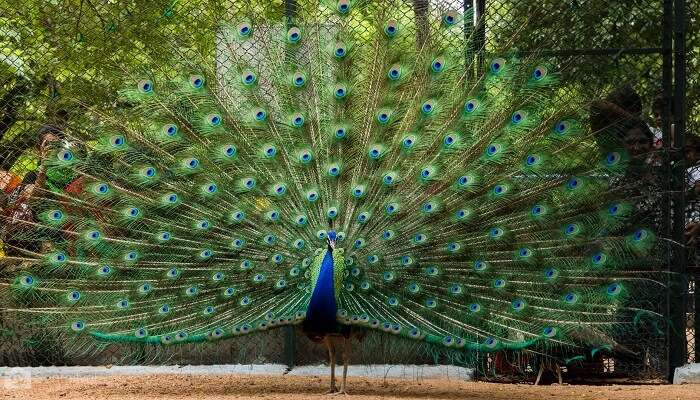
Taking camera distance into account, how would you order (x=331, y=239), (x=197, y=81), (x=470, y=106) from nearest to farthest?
(x=331, y=239) < (x=470, y=106) < (x=197, y=81)

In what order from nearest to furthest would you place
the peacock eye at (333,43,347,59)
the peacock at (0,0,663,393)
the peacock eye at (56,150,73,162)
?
the peacock at (0,0,663,393) → the peacock eye at (333,43,347,59) → the peacock eye at (56,150,73,162)

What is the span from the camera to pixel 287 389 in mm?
7043

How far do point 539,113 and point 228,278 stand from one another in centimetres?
240

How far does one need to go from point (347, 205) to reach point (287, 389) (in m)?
1.49

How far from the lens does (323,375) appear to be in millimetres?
7766

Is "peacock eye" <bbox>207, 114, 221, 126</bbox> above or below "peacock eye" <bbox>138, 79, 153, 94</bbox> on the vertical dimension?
below

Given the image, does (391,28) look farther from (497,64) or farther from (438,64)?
(497,64)

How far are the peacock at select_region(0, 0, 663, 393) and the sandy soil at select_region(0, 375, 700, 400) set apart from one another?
0.41 m

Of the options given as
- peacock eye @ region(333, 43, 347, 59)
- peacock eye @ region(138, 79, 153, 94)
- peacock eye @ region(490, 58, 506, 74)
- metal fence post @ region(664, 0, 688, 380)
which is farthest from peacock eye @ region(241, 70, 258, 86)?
metal fence post @ region(664, 0, 688, 380)

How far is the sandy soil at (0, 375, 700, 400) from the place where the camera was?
6723mm

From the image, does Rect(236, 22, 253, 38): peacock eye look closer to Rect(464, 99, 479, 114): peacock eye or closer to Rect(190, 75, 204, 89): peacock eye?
Rect(190, 75, 204, 89): peacock eye

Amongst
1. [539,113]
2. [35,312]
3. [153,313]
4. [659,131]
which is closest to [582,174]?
[539,113]

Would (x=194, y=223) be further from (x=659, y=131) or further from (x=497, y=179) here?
(x=659, y=131)

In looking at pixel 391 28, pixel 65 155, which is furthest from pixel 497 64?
pixel 65 155
